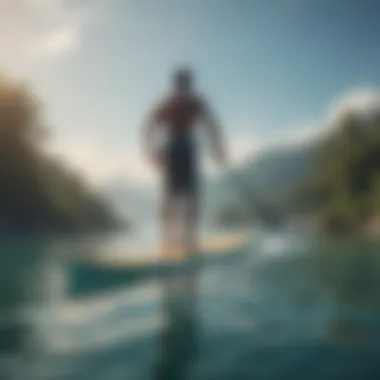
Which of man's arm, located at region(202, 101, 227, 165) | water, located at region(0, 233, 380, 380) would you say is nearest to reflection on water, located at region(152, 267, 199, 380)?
water, located at region(0, 233, 380, 380)

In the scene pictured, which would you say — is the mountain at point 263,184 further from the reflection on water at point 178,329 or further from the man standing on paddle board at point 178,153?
the reflection on water at point 178,329

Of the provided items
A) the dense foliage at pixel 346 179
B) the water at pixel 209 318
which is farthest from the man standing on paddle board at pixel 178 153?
the dense foliage at pixel 346 179

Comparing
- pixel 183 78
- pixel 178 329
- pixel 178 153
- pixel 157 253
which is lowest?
pixel 178 329

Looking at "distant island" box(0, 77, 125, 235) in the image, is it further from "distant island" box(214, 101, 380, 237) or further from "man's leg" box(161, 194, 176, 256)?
"distant island" box(214, 101, 380, 237)

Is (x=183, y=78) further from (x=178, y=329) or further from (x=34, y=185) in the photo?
(x=178, y=329)

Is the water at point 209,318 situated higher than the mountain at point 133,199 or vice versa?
the mountain at point 133,199

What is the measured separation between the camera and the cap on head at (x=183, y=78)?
5.51 feet

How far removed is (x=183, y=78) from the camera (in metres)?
1.68

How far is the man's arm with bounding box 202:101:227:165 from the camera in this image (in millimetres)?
1676

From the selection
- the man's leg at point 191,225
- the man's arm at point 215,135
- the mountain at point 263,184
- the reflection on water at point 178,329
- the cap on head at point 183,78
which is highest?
the cap on head at point 183,78

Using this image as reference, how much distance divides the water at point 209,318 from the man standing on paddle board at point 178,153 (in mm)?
128

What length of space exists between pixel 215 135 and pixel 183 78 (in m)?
0.18

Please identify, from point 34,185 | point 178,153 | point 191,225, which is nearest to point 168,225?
point 191,225

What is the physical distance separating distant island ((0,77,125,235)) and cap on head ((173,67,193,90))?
361mm
